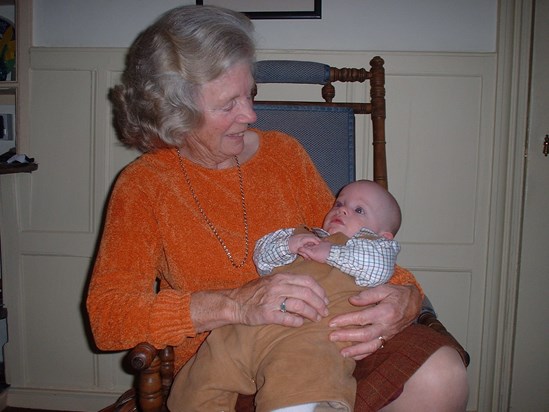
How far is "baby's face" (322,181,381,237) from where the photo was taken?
108 centimetres

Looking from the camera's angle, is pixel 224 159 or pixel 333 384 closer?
pixel 333 384

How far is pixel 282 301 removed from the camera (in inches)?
35.1

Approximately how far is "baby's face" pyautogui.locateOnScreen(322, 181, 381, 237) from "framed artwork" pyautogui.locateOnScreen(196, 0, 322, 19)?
2.98 feet

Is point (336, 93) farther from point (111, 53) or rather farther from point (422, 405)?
point (422, 405)

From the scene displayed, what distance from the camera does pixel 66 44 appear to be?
1797 millimetres

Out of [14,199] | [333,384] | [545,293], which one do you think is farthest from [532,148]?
[14,199]

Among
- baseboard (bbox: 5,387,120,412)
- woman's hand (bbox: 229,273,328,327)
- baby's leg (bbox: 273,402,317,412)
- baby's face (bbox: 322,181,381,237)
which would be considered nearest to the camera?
baby's leg (bbox: 273,402,317,412)

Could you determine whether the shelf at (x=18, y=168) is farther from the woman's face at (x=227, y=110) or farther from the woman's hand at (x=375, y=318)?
the woman's hand at (x=375, y=318)

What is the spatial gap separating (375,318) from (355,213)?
10.6 inches

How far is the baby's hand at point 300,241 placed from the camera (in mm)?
979

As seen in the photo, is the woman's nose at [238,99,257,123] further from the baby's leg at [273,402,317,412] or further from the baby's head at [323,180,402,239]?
the baby's leg at [273,402,317,412]

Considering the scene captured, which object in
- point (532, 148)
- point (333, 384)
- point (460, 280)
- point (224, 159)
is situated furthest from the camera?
point (460, 280)

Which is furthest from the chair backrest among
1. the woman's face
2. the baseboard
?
the baseboard

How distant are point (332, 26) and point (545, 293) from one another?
1.32m
